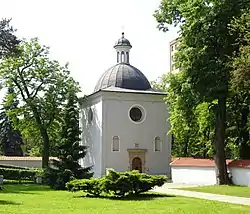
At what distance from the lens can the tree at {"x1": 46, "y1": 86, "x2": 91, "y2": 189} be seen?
3062 cm

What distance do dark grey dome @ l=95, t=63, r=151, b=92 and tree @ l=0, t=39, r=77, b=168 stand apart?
3.71m

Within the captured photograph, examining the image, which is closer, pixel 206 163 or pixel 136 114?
pixel 206 163

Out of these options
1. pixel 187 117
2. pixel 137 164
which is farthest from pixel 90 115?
pixel 187 117

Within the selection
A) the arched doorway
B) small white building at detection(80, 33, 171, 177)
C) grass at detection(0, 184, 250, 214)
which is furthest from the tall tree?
the arched doorway

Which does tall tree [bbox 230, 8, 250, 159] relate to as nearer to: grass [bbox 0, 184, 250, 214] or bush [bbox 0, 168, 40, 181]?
grass [bbox 0, 184, 250, 214]

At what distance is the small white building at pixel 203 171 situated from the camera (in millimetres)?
28250

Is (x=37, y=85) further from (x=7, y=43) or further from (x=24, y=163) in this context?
(x=7, y=43)

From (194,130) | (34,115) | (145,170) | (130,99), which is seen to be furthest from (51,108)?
(194,130)

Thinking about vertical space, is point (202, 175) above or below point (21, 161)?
below

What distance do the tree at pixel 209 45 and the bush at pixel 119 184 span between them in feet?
26.3

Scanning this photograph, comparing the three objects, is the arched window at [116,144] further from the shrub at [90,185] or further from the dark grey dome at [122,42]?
the shrub at [90,185]

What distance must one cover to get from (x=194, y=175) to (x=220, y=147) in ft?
14.2

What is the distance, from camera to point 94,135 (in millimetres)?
42062

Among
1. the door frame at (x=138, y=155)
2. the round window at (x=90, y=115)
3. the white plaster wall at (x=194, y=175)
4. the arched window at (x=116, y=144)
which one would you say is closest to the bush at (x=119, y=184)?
the white plaster wall at (x=194, y=175)
